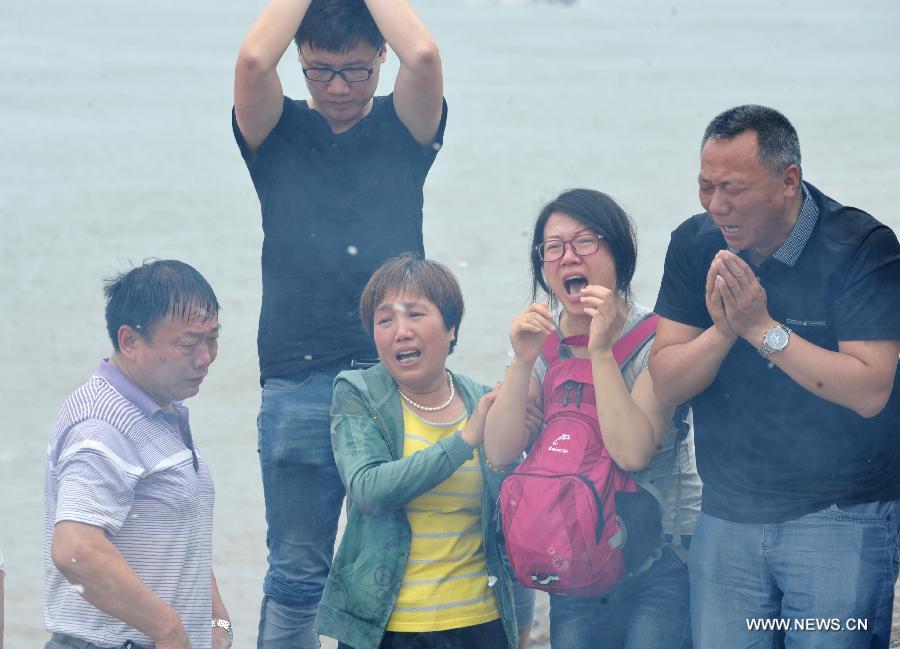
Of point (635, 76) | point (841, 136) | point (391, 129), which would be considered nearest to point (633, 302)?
point (391, 129)

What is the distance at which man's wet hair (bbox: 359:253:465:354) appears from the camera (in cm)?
348

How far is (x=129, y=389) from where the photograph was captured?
10.4ft

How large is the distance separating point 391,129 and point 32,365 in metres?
4.78

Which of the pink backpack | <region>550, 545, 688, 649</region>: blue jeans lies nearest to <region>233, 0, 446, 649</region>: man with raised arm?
the pink backpack

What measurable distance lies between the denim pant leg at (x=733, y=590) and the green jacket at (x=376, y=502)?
536 millimetres

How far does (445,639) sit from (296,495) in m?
0.75

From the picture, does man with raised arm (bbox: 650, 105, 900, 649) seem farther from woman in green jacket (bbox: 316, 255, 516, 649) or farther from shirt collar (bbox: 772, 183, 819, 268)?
woman in green jacket (bbox: 316, 255, 516, 649)

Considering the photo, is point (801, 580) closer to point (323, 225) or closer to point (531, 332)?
point (531, 332)

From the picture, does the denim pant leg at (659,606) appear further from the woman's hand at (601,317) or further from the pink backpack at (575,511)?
the woman's hand at (601,317)

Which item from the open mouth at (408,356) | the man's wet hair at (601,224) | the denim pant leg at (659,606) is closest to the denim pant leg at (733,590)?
the denim pant leg at (659,606)

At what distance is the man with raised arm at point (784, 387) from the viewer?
9.68ft

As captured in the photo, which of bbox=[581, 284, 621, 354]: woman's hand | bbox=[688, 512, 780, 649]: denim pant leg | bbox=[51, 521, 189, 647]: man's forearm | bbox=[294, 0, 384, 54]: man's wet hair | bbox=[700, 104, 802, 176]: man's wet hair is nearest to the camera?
bbox=[51, 521, 189, 647]: man's forearm

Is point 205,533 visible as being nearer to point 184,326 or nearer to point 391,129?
point 184,326

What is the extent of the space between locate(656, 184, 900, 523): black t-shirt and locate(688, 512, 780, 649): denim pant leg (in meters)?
0.05
